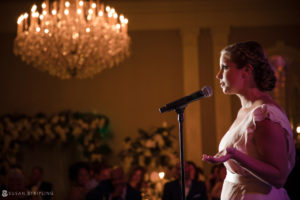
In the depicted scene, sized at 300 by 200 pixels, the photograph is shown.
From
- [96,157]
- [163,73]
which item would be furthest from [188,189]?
[163,73]

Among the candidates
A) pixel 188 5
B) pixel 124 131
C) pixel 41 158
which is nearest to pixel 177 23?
pixel 188 5

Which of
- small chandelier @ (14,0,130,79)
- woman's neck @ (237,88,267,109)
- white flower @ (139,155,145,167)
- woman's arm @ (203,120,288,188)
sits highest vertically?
small chandelier @ (14,0,130,79)

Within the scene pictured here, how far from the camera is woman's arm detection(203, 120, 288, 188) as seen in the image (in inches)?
52.6

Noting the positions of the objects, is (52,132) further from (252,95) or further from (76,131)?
(252,95)

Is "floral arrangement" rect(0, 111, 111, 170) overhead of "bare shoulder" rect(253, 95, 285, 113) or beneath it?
beneath

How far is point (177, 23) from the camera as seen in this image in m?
7.80

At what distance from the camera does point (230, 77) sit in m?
1.56

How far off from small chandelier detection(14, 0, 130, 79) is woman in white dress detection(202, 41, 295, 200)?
3.53 meters

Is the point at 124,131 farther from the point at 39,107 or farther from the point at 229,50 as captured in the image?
the point at 229,50

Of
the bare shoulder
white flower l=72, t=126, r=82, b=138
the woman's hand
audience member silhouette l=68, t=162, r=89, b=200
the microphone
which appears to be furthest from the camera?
white flower l=72, t=126, r=82, b=138

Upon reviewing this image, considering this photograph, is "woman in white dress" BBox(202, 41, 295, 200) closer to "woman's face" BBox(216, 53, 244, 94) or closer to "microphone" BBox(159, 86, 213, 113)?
"woman's face" BBox(216, 53, 244, 94)

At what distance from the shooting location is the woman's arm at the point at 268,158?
134 centimetres

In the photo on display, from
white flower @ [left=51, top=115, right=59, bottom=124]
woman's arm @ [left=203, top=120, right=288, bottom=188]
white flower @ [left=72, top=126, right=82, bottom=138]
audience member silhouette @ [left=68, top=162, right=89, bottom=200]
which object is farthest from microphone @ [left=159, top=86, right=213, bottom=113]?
white flower @ [left=51, top=115, right=59, bottom=124]

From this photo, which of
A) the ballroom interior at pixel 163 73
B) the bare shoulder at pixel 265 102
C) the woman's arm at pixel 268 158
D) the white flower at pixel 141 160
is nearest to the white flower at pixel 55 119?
the ballroom interior at pixel 163 73
